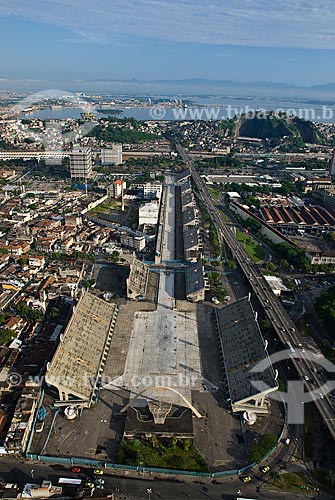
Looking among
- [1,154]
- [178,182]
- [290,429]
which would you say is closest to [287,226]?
[178,182]

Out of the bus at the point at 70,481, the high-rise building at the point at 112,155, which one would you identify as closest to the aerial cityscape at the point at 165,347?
the bus at the point at 70,481

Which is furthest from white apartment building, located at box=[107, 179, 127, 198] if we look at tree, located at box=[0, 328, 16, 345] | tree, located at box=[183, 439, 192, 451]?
tree, located at box=[183, 439, 192, 451]

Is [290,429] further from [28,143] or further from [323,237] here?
[28,143]

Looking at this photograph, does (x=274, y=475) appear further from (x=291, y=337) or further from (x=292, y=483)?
(x=291, y=337)

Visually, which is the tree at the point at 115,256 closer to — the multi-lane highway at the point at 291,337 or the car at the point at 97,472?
the multi-lane highway at the point at 291,337

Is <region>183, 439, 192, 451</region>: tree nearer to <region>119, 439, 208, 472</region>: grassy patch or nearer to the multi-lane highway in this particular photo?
<region>119, 439, 208, 472</region>: grassy patch

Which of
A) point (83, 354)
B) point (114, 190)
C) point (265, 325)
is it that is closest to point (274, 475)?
point (265, 325)

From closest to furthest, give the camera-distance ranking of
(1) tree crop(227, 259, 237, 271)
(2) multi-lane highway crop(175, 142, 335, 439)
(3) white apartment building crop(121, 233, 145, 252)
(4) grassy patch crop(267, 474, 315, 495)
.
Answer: (4) grassy patch crop(267, 474, 315, 495)
(2) multi-lane highway crop(175, 142, 335, 439)
(1) tree crop(227, 259, 237, 271)
(3) white apartment building crop(121, 233, 145, 252)
